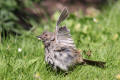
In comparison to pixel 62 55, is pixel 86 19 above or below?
above

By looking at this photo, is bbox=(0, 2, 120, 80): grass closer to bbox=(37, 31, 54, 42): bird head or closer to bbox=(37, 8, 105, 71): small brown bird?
bbox=(37, 8, 105, 71): small brown bird

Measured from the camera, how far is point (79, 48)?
193 inches

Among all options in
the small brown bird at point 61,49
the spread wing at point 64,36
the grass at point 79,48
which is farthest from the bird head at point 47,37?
the grass at point 79,48

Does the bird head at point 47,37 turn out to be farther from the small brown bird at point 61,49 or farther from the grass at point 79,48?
the grass at point 79,48

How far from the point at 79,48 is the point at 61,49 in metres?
1.08

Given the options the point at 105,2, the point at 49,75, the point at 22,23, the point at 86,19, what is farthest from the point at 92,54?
the point at 105,2

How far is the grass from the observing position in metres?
3.86

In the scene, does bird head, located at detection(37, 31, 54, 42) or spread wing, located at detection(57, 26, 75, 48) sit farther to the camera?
bird head, located at detection(37, 31, 54, 42)

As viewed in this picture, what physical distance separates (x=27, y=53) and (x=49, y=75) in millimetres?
809

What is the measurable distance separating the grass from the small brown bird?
18cm

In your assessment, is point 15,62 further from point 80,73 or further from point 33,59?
point 80,73

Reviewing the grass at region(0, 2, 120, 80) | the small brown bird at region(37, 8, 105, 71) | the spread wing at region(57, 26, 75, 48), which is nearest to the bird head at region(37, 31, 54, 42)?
the small brown bird at region(37, 8, 105, 71)

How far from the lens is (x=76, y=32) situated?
573cm

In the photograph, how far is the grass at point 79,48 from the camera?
3861 millimetres
